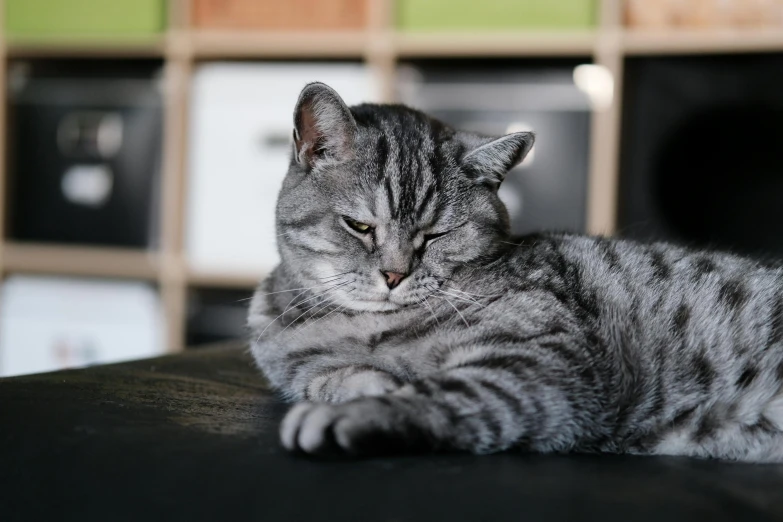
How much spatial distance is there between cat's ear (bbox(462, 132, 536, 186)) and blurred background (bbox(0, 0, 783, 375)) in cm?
110

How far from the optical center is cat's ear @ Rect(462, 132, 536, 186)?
1.21m

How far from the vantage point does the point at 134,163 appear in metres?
2.78

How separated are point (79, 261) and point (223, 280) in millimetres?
553

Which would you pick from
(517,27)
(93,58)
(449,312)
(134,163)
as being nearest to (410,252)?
(449,312)

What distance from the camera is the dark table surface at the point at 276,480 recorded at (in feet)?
2.26

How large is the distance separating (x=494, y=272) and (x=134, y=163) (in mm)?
1949

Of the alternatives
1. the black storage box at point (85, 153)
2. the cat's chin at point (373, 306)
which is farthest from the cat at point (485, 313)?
the black storage box at point (85, 153)

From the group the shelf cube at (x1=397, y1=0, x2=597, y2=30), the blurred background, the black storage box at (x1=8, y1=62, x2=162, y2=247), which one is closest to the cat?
the blurred background

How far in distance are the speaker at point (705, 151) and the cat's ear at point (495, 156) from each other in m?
1.24

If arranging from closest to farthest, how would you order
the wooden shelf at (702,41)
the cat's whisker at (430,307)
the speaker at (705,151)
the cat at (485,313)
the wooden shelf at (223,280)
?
the cat at (485,313) → the cat's whisker at (430,307) → the wooden shelf at (702,41) → the speaker at (705,151) → the wooden shelf at (223,280)

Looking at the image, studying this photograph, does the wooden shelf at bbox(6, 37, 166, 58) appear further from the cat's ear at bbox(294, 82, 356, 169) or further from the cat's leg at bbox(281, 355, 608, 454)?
the cat's leg at bbox(281, 355, 608, 454)

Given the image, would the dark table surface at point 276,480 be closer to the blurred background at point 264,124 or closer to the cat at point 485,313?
the cat at point 485,313

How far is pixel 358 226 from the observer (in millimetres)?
1162

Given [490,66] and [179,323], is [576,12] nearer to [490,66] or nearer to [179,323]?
[490,66]
